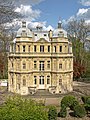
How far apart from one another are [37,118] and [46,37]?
22814mm

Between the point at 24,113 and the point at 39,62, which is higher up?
the point at 39,62

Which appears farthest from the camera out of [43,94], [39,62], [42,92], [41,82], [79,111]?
[41,82]

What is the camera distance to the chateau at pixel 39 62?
39281mm

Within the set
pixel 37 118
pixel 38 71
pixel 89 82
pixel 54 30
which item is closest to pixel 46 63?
pixel 38 71

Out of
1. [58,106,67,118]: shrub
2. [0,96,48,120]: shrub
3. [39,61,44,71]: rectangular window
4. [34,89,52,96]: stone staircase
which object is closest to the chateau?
[39,61,44,71]: rectangular window

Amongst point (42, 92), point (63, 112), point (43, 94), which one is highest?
point (63, 112)

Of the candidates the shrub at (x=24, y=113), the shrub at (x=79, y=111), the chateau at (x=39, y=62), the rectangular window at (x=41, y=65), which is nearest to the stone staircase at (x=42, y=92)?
the chateau at (x=39, y=62)

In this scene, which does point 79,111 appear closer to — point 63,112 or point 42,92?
point 63,112

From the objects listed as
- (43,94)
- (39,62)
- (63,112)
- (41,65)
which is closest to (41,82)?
(43,94)

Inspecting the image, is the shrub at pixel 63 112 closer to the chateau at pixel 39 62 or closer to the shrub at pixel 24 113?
the shrub at pixel 24 113

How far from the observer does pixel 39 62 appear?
132 ft

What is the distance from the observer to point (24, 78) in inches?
1556

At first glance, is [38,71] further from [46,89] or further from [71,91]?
[71,91]

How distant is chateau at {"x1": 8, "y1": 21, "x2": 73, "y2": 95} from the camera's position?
39.3 m
